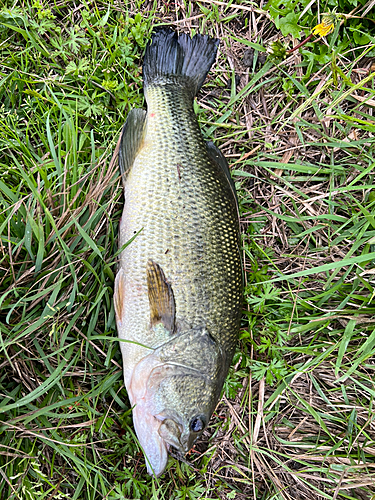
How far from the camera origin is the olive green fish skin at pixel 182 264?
Answer: 2322 mm

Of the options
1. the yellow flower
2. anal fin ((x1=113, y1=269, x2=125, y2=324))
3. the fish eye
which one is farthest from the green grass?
the fish eye

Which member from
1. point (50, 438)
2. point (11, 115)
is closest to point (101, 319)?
point (50, 438)

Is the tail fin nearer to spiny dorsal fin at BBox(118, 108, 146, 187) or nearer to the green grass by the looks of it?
the green grass

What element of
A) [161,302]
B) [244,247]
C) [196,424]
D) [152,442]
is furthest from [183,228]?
[152,442]

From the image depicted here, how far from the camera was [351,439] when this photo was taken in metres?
2.75

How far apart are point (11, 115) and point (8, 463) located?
97.4 inches

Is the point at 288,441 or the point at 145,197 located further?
the point at 288,441

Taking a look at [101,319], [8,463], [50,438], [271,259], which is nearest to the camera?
[8,463]

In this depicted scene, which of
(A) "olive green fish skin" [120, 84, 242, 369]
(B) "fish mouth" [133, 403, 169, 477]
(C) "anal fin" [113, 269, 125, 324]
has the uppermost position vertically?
(A) "olive green fish skin" [120, 84, 242, 369]

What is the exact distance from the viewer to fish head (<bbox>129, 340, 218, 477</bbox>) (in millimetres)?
2268

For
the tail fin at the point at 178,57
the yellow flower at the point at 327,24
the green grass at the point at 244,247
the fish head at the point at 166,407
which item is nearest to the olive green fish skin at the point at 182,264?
the fish head at the point at 166,407

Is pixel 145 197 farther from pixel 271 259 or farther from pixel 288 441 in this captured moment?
pixel 288 441

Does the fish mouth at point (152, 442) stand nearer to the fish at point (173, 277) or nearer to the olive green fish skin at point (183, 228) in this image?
the fish at point (173, 277)

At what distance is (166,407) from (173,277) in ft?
2.75
